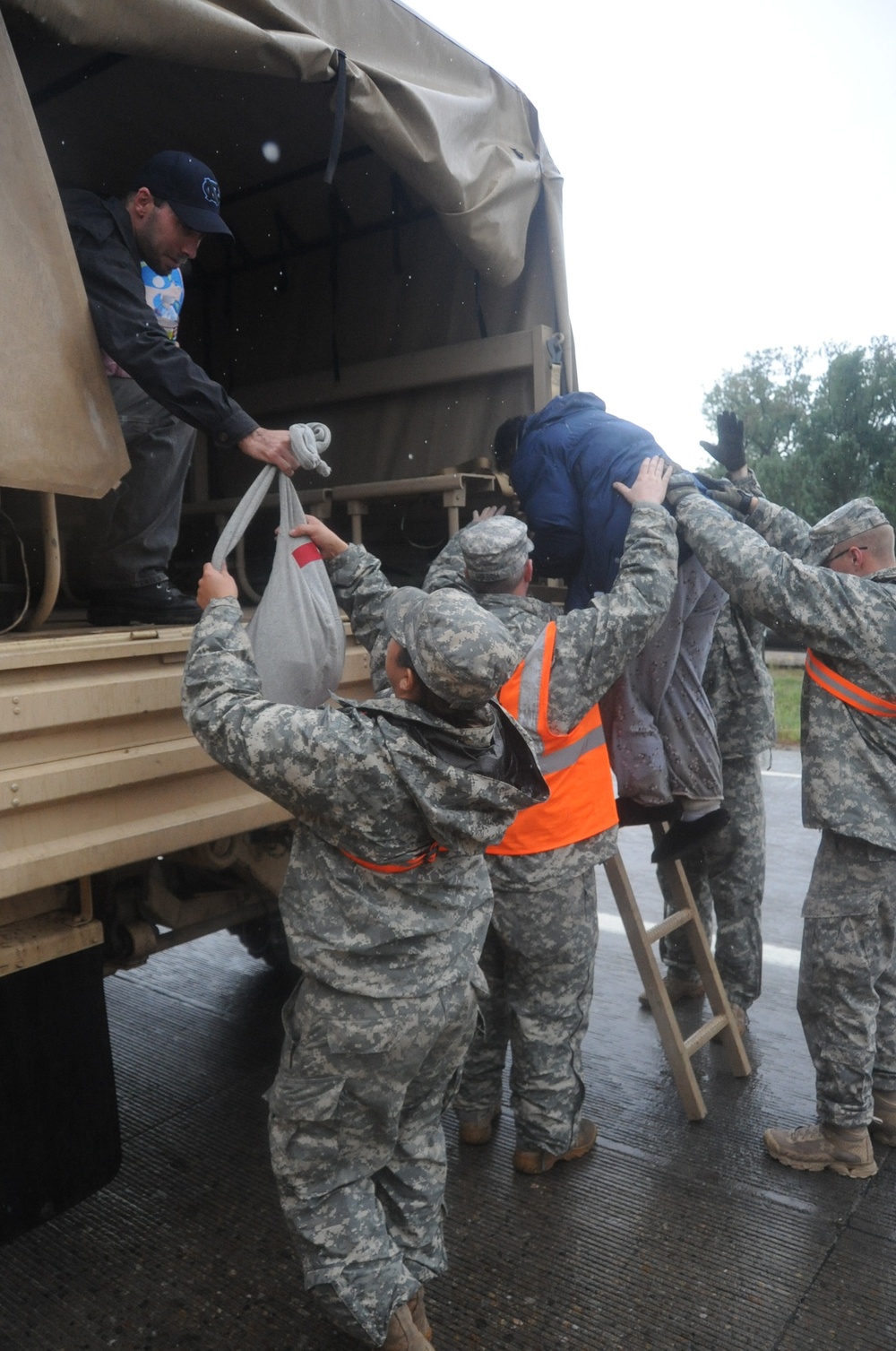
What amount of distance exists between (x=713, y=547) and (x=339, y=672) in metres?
1.04

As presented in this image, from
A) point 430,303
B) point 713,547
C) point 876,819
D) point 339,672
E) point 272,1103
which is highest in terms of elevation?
point 430,303

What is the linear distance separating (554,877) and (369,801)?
929 mm

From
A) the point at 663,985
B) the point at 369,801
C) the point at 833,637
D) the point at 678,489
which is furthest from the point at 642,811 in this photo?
the point at 369,801

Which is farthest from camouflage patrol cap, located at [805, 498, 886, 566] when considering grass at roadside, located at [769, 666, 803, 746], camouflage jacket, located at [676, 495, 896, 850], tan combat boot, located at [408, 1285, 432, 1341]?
grass at roadside, located at [769, 666, 803, 746]

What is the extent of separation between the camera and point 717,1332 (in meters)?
2.19

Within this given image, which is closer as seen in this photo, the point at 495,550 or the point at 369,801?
the point at 369,801

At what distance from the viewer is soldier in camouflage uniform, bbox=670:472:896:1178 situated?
105 inches

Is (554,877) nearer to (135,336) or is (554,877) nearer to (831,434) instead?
(135,336)

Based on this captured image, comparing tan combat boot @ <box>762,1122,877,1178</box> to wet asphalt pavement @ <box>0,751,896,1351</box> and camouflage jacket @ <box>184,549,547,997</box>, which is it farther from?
camouflage jacket @ <box>184,549,547,997</box>

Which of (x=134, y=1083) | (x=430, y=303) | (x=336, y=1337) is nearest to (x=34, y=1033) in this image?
(x=336, y=1337)

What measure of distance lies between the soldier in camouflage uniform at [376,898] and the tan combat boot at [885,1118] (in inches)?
56.0

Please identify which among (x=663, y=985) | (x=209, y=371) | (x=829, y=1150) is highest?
(x=209, y=371)

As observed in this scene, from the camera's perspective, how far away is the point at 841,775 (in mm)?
2758

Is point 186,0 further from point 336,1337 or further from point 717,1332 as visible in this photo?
point 717,1332
